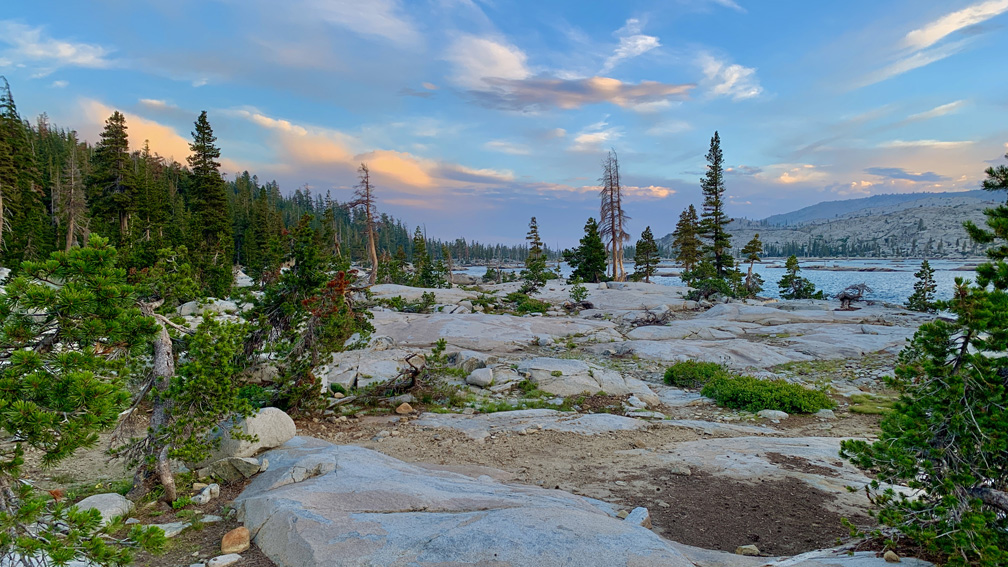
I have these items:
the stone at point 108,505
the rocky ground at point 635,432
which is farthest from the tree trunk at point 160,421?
the rocky ground at point 635,432

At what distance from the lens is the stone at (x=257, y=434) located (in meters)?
8.06

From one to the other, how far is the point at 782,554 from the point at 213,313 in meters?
8.54

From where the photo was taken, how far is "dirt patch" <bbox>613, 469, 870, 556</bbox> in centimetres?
652

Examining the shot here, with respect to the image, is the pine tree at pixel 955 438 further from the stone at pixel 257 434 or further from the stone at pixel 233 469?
the stone at pixel 257 434

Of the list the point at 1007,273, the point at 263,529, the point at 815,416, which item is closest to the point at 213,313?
the point at 263,529

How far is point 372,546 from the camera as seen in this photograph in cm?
497

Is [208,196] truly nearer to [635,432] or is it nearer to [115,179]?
[115,179]

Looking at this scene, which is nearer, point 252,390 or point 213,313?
point 213,313

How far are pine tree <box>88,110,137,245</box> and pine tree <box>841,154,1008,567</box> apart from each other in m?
54.6

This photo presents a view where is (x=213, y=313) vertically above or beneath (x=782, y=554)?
above

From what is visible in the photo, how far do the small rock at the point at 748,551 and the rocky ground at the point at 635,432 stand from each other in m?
0.20

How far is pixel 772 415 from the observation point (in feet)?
44.4

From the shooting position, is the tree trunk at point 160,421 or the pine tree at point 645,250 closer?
the tree trunk at point 160,421

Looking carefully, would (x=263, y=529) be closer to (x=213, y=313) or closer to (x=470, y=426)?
(x=213, y=313)
